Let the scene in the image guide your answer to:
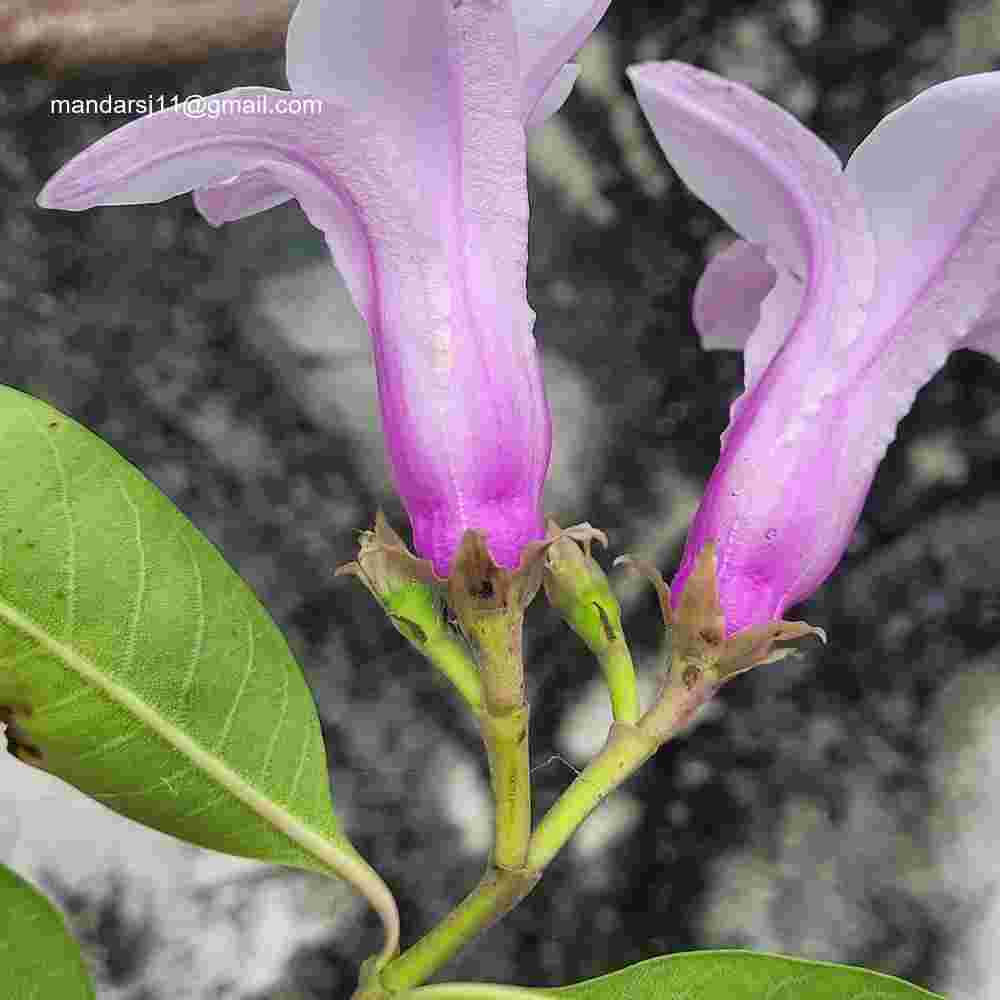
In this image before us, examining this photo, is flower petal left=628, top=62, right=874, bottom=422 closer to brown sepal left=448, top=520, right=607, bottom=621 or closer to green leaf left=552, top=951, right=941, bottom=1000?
brown sepal left=448, top=520, right=607, bottom=621

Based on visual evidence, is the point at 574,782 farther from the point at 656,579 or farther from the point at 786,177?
the point at 786,177

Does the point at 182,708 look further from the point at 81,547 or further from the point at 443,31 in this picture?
the point at 443,31

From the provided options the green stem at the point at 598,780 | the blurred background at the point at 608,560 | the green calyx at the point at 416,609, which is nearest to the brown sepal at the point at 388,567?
the green calyx at the point at 416,609

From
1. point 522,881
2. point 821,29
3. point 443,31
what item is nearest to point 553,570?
point 522,881

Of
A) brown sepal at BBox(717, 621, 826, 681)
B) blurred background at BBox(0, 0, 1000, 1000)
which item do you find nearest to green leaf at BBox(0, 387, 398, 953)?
brown sepal at BBox(717, 621, 826, 681)

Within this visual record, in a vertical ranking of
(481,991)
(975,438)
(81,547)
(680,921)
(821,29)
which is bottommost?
(680,921)

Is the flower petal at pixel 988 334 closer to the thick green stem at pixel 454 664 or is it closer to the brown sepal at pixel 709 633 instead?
the brown sepal at pixel 709 633

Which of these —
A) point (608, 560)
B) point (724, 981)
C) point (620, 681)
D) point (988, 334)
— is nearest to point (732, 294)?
point (988, 334)
